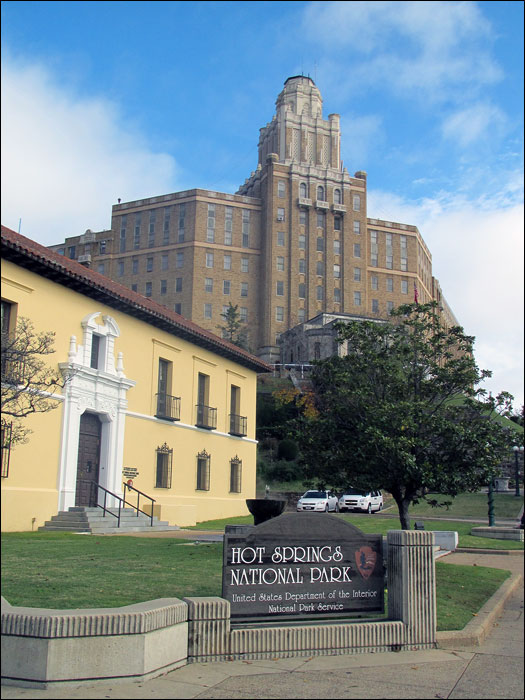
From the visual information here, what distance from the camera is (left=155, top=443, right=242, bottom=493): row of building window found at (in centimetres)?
2645

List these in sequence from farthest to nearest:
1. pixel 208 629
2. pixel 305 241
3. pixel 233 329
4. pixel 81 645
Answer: pixel 305 241
pixel 233 329
pixel 208 629
pixel 81 645

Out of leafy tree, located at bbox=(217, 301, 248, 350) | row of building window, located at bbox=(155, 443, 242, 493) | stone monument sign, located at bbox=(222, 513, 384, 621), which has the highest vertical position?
leafy tree, located at bbox=(217, 301, 248, 350)

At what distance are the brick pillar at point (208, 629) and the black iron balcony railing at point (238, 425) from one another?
25093 millimetres

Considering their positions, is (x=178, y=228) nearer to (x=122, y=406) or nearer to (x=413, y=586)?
(x=122, y=406)

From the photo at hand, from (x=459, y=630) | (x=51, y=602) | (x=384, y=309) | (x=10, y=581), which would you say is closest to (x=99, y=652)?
(x=51, y=602)

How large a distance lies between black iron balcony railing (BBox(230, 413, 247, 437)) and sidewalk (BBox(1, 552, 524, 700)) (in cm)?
2461

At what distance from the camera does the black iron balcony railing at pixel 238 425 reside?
32.2m

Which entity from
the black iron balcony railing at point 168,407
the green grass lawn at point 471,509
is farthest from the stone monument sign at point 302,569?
the green grass lawn at point 471,509

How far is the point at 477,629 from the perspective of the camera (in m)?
8.05

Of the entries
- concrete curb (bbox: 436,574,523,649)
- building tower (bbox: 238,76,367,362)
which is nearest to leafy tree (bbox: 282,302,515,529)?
concrete curb (bbox: 436,574,523,649)

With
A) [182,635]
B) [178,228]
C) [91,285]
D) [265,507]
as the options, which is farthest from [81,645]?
[178,228]

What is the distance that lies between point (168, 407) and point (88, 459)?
4958 millimetres

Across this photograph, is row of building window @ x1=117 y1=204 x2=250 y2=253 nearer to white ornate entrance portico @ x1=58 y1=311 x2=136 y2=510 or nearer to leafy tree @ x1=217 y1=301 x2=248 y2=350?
leafy tree @ x1=217 y1=301 x2=248 y2=350

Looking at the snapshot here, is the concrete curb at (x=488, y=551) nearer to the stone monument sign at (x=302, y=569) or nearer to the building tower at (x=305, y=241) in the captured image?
the stone monument sign at (x=302, y=569)
